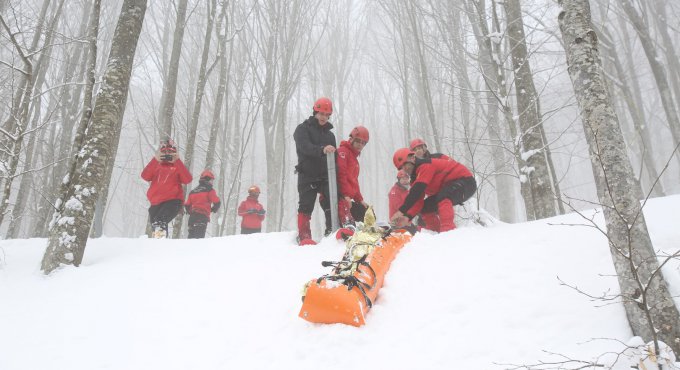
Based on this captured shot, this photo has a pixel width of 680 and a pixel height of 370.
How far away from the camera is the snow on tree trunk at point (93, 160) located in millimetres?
3684

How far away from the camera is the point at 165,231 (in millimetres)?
5777

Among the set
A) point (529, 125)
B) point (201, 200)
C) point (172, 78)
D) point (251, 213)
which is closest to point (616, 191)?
point (529, 125)

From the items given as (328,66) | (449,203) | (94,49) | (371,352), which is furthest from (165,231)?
(328,66)

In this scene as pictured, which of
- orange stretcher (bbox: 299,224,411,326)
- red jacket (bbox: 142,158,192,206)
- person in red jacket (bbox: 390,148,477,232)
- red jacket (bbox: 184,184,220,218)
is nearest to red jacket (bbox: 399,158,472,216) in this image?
person in red jacket (bbox: 390,148,477,232)

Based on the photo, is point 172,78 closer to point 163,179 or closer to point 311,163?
point 163,179

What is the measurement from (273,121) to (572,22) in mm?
8638

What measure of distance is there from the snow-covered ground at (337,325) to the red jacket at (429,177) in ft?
2.34

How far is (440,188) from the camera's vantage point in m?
4.61

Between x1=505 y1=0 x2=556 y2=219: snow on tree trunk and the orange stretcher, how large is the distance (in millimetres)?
2860

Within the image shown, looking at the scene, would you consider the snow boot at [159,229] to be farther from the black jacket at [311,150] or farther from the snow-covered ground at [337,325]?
the black jacket at [311,150]

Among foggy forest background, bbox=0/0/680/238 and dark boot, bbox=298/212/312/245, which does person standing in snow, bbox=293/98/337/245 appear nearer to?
dark boot, bbox=298/212/312/245

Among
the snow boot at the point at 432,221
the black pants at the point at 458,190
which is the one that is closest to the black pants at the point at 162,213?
the snow boot at the point at 432,221

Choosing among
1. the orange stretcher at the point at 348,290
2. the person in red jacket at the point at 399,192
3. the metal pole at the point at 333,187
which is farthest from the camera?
the person in red jacket at the point at 399,192

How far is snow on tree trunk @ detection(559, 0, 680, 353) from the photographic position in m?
1.68
